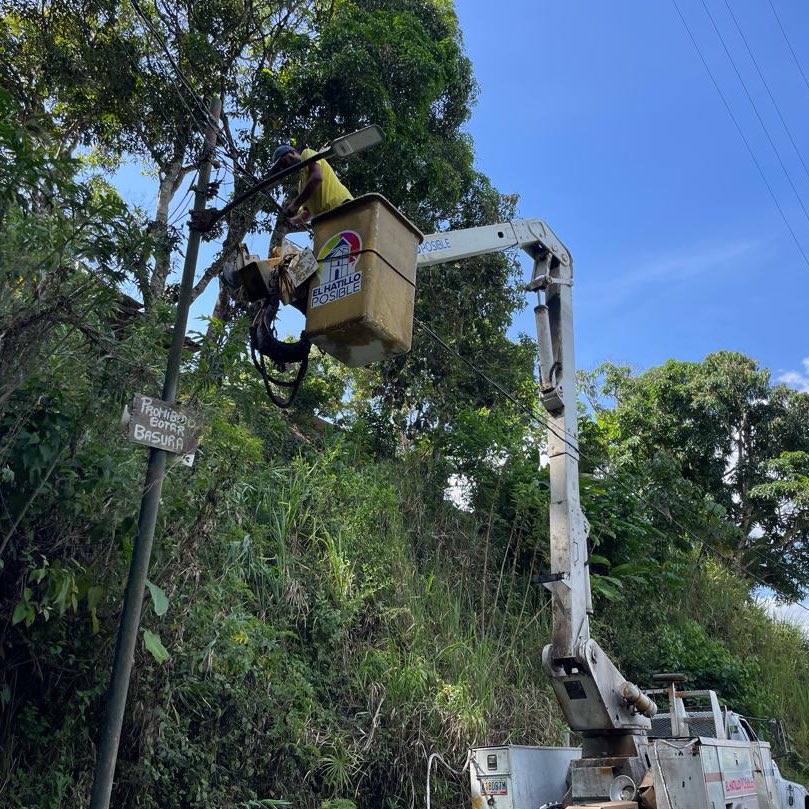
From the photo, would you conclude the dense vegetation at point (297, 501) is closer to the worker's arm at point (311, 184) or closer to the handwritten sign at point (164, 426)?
the handwritten sign at point (164, 426)

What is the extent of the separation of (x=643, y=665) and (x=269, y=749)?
758 cm

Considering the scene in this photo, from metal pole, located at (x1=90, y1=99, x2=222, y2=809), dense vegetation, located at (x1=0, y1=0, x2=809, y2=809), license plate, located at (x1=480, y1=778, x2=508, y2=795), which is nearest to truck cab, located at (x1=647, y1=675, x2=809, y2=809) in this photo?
license plate, located at (x1=480, y1=778, x2=508, y2=795)

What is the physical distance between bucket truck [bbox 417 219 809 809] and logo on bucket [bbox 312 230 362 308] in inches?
73.8

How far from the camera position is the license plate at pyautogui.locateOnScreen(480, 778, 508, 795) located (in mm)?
6893

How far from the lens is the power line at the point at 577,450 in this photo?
8172 mm

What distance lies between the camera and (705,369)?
22.6m

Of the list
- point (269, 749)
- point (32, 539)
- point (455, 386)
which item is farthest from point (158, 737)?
point (455, 386)

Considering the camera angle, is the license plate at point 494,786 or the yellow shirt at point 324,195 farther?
the license plate at point 494,786

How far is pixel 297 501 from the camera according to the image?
990 cm

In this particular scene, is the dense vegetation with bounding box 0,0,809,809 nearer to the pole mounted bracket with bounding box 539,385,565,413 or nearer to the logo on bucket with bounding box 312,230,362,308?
the logo on bucket with bounding box 312,230,362,308

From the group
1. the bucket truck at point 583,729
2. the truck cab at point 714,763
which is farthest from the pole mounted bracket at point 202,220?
the truck cab at point 714,763

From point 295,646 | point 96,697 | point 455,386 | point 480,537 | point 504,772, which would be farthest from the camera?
point 455,386

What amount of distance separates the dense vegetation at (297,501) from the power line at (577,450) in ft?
0.73

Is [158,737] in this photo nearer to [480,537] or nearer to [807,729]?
[480,537]
